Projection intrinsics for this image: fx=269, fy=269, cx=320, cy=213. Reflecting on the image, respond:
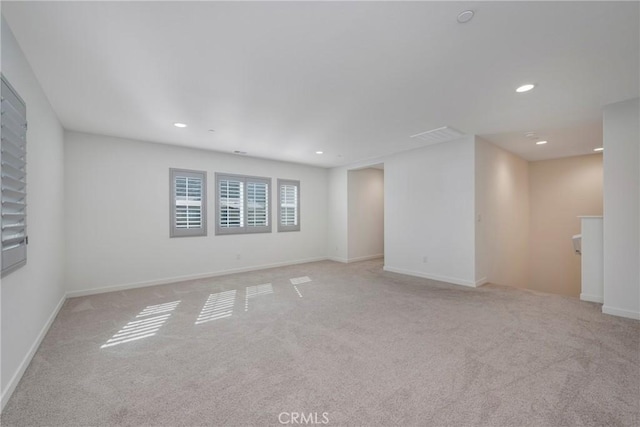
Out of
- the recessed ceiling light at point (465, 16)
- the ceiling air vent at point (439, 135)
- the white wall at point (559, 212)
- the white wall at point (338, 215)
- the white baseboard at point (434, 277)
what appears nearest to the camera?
the recessed ceiling light at point (465, 16)

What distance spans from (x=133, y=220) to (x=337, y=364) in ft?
13.9

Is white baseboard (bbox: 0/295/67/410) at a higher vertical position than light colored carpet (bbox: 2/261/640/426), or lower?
higher

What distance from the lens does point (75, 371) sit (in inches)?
84.7

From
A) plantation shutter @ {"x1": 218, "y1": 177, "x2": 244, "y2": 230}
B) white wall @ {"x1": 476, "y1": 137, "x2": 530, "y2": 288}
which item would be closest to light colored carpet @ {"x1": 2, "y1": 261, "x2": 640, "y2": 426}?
white wall @ {"x1": 476, "y1": 137, "x2": 530, "y2": 288}

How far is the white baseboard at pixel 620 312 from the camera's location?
3102mm

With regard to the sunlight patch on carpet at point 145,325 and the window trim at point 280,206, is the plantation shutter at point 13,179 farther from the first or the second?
the window trim at point 280,206

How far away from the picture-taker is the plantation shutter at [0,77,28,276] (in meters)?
1.81

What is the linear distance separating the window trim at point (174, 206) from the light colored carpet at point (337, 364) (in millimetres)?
1482

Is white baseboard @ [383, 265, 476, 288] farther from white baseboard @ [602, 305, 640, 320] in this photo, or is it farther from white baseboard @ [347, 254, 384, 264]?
white baseboard @ [602, 305, 640, 320]

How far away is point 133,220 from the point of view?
15.1 feet

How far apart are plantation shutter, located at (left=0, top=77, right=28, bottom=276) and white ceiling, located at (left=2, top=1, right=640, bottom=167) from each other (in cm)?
54

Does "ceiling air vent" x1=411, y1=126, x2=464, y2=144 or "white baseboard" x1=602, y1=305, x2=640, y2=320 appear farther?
"ceiling air vent" x1=411, y1=126, x2=464, y2=144

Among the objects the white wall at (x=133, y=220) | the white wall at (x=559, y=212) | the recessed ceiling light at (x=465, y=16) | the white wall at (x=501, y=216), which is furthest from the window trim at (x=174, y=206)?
the white wall at (x=559, y=212)
